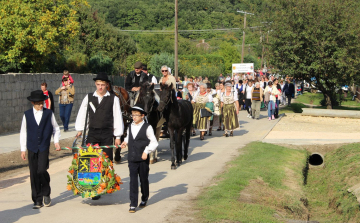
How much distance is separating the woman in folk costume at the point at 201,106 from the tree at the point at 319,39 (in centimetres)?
1090

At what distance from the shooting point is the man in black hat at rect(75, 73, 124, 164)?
8.51 meters

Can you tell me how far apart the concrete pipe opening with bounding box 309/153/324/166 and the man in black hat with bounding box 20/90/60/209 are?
1066 cm

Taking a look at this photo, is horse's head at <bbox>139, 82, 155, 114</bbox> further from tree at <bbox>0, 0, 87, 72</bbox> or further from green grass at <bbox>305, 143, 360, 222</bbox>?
tree at <bbox>0, 0, 87, 72</bbox>

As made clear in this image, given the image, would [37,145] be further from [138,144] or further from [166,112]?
[166,112]

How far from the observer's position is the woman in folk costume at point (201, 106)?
18.0m

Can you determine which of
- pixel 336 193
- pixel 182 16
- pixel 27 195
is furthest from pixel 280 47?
pixel 182 16

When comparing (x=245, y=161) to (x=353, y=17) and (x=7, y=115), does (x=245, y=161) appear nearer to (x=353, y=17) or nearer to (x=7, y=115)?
(x=7, y=115)

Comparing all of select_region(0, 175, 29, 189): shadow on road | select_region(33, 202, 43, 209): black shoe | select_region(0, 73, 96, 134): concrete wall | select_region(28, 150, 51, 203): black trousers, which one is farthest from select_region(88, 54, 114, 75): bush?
select_region(33, 202, 43, 209): black shoe

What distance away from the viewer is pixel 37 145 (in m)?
8.20

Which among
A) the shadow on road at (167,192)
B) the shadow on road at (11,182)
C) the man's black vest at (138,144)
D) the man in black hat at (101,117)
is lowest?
the shadow on road at (11,182)

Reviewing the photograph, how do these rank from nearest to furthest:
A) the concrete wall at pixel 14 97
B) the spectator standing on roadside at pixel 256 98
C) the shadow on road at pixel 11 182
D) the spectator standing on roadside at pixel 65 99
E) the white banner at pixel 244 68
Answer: the shadow on road at pixel 11 182 → the concrete wall at pixel 14 97 → the spectator standing on roadside at pixel 65 99 → the spectator standing on roadside at pixel 256 98 → the white banner at pixel 244 68

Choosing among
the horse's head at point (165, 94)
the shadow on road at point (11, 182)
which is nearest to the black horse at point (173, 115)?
the horse's head at point (165, 94)

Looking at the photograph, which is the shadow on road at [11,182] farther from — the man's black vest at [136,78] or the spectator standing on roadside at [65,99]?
the spectator standing on roadside at [65,99]


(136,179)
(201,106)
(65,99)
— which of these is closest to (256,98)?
(201,106)
